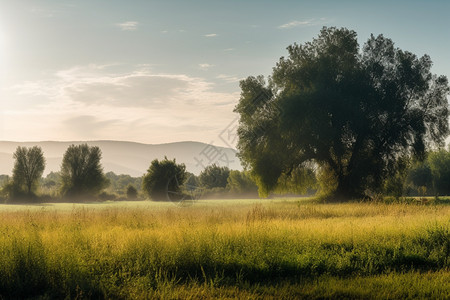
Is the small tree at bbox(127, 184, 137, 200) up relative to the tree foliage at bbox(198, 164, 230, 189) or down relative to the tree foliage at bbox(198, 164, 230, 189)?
down

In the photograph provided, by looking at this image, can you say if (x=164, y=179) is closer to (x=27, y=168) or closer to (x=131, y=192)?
(x=131, y=192)

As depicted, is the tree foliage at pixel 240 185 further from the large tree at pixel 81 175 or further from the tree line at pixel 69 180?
the large tree at pixel 81 175

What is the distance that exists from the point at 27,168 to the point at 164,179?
105ft

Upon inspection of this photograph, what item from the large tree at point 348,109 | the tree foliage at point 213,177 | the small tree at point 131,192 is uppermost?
the large tree at point 348,109

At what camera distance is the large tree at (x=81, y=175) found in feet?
221

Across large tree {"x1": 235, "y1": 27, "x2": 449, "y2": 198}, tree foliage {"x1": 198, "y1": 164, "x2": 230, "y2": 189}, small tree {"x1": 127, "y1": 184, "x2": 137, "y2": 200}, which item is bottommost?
small tree {"x1": 127, "y1": 184, "x2": 137, "y2": 200}

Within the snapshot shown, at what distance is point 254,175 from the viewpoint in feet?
126

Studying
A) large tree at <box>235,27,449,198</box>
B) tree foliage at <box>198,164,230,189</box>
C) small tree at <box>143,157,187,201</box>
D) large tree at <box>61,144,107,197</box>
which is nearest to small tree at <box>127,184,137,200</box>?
small tree at <box>143,157,187,201</box>

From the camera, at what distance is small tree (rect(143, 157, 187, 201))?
49037mm

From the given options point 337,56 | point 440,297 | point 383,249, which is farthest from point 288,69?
point 440,297

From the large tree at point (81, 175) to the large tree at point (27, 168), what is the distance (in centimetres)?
487

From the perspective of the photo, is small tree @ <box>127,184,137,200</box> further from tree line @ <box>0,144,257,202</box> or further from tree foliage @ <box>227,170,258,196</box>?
tree foliage @ <box>227,170,258,196</box>

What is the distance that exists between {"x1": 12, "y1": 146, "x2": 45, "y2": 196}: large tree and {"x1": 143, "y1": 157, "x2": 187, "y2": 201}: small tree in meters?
27.3

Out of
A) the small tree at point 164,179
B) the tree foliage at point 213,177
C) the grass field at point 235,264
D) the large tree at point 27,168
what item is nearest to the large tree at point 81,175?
the large tree at point 27,168
